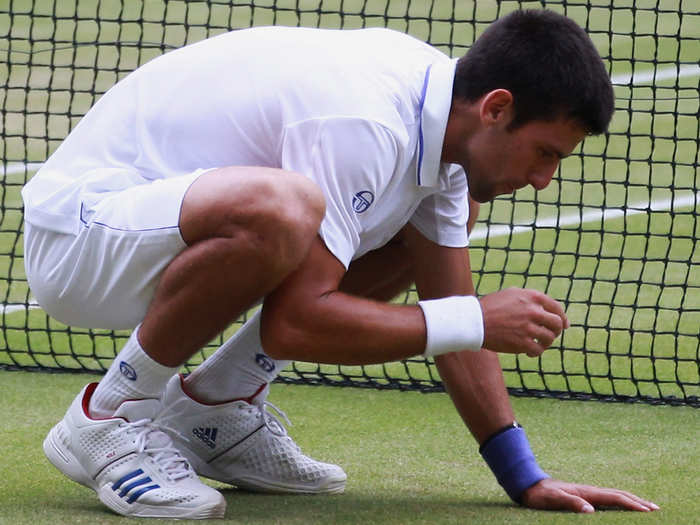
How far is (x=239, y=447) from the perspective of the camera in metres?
2.72

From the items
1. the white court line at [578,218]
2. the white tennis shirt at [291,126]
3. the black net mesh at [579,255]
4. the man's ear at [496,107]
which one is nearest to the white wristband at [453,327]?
the white tennis shirt at [291,126]

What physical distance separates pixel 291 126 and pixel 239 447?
75 cm

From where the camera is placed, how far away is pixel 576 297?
4.79 meters

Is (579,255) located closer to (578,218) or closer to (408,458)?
(408,458)

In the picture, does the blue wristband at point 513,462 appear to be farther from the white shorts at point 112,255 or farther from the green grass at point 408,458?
the white shorts at point 112,255

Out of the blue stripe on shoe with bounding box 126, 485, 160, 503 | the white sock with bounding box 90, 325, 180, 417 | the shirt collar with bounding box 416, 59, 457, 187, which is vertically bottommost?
the blue stripe on shoe with bounding box 126, 485, 160, 503

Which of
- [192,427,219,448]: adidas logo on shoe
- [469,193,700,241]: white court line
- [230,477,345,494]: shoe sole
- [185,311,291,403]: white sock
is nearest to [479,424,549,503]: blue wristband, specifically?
[230,477,345,494]: shoe sole

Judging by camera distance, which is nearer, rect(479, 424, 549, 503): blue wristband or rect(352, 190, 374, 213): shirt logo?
rect(352, 190, 374, 213): shirt logo

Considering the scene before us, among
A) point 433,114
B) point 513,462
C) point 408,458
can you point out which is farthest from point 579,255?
point 433,114

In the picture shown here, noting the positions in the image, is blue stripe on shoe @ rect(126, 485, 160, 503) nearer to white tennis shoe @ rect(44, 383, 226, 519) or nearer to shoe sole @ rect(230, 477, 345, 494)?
white tennis shoe @ rect(44, 383, 226, 519)

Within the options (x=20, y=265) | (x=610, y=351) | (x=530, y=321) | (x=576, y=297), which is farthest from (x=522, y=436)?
(x=20, y=265)

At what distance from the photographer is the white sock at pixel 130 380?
245 centimetres

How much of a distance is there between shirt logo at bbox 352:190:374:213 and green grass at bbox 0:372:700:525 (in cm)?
61

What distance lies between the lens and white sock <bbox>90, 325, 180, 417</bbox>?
8.03ft
